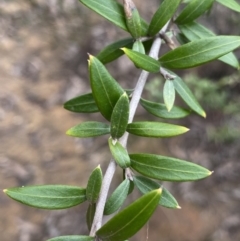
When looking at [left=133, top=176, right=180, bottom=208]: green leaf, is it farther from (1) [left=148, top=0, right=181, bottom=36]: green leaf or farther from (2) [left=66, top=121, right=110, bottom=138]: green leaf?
(1) [left=148, top=0, right=181, bottom=36]: green leaf

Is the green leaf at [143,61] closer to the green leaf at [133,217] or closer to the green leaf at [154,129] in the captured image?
the green leaf at [154,129]

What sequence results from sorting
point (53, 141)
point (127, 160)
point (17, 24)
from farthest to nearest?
1. point (17, 24)
2. point (53, 141)
3. point (127, 160)

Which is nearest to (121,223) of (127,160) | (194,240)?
(127,160)

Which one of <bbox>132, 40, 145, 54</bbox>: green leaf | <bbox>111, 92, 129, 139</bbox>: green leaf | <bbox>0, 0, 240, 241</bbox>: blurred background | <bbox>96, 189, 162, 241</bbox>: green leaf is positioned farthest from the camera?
<bbox>0, 0, 240, 241</bbox>: blurred background

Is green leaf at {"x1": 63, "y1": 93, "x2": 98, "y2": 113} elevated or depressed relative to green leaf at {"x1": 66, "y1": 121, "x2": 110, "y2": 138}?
elevated

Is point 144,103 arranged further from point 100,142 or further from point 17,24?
point 17,24

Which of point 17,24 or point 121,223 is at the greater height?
point 17,24

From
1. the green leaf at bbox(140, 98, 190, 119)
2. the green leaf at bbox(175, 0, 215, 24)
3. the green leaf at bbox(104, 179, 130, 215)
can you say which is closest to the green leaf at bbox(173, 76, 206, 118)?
the green leaf at bbox(140, 98, 190, 119)

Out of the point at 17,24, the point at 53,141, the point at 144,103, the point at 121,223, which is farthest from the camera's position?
the point at 17,24
